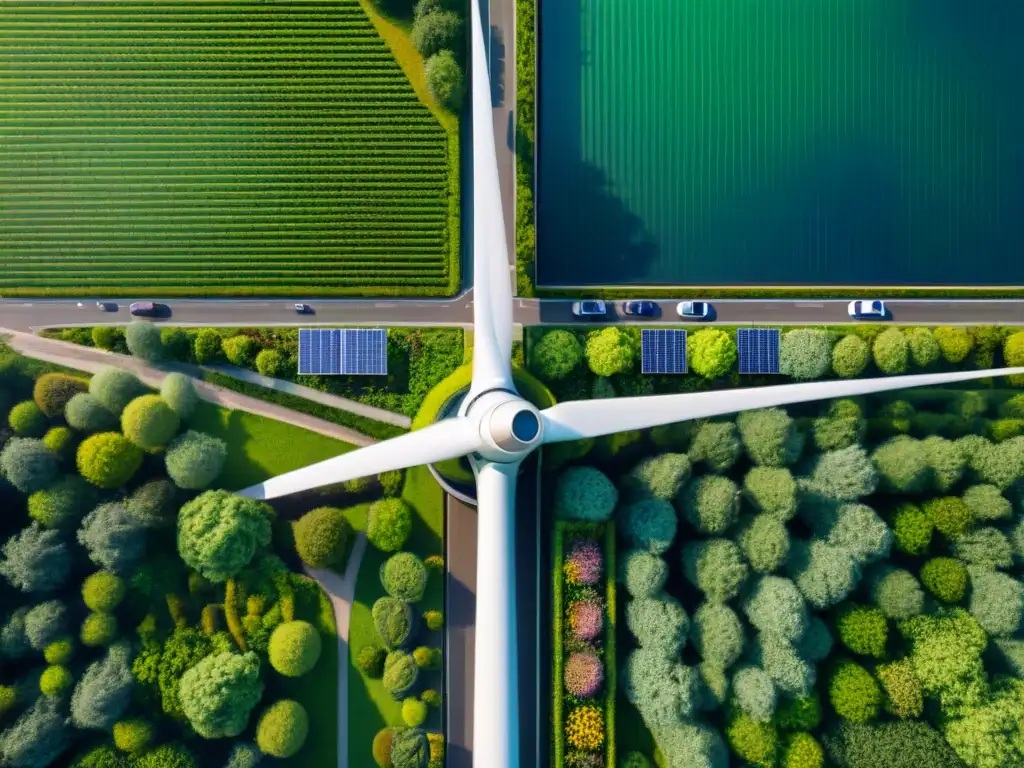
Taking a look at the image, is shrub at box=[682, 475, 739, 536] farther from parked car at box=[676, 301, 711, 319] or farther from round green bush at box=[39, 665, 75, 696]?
round green bush at box=[39, 665, 75, 696]

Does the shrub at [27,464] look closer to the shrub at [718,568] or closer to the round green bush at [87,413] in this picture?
the round green bush at [87,413]

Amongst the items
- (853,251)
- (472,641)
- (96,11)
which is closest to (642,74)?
(853,251)

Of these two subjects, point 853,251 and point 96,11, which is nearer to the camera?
point 96,11

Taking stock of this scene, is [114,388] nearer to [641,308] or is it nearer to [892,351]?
[641,308]

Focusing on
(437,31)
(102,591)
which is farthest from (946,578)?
(102,591)

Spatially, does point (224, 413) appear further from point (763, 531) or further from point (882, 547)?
point (882, 547)

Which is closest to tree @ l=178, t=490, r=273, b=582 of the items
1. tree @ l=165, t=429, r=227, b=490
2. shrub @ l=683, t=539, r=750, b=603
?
tree @ l=165, t=429, r=227, b=490
